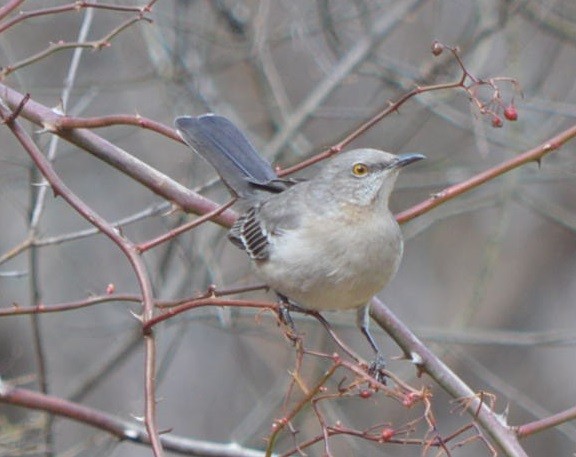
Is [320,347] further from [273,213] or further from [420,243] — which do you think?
[420,243]

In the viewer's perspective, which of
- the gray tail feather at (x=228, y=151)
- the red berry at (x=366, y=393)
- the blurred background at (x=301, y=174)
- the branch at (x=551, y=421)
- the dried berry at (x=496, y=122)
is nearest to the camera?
the red berry at (x=366, y=393)

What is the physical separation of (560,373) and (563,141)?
914 cm

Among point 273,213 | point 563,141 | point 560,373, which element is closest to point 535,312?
point 560,373

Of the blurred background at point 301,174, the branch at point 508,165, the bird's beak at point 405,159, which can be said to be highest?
the blurred background at point 301,174

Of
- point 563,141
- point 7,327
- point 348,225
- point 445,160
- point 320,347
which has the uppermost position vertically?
point 7,327

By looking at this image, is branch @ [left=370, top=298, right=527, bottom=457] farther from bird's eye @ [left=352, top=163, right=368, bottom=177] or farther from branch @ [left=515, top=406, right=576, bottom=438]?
bird's eye @ [left=352, top=163, right=368, bottom=177]

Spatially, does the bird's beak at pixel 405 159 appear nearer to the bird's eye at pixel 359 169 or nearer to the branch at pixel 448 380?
the bird's eye at pixel 359 169

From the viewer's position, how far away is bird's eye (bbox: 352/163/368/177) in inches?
180

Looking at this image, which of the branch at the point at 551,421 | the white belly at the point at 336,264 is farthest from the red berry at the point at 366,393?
the white belly at the point at 336,264

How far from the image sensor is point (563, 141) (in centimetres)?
326

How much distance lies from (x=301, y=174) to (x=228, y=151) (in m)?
2.40

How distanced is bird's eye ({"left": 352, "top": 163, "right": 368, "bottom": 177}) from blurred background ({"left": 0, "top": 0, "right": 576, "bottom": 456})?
0.45 m

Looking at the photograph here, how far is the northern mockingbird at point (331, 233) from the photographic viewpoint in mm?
4277

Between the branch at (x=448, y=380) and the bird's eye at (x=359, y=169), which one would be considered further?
the bird's eye at (x=359, y=169)
